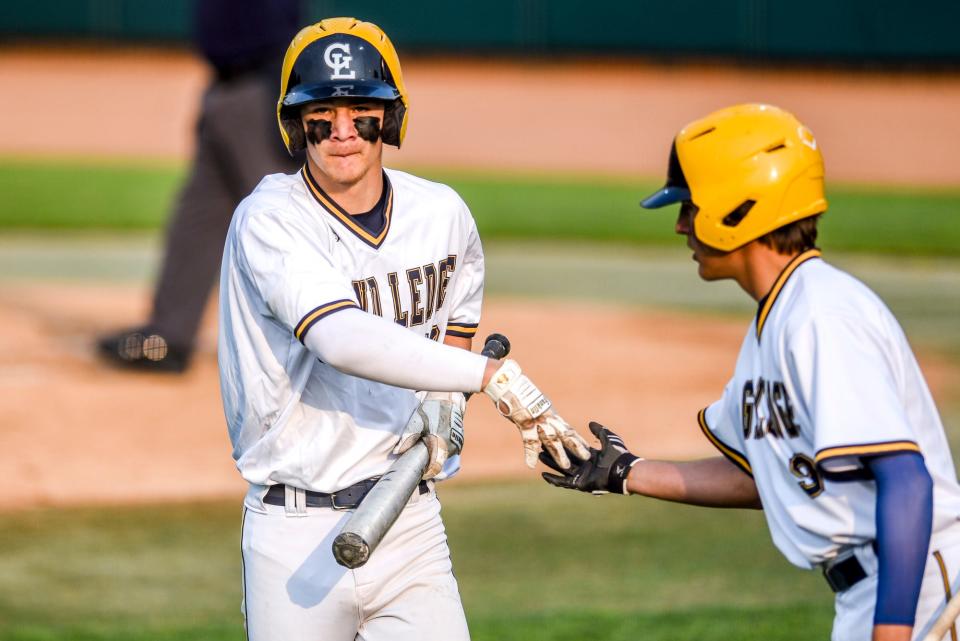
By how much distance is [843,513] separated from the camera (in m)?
3.04

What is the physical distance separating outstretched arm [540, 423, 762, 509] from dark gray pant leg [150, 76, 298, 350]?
5.50 metres

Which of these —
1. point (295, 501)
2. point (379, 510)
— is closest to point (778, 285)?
point (379, 510)

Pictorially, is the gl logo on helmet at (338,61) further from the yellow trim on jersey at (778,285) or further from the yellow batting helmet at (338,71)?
the yellow trim on jersey at (778,285)

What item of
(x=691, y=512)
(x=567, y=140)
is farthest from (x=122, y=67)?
(x=691, y=512)

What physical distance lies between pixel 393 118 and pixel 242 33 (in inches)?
218

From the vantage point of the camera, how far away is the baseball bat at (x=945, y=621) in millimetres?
2936

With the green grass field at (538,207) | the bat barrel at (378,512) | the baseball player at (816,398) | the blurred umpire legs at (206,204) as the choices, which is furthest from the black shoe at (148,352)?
the green grass field at (538,207)

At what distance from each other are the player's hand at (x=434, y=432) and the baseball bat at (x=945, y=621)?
1.27 meters

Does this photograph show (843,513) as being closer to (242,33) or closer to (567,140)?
(242,33)

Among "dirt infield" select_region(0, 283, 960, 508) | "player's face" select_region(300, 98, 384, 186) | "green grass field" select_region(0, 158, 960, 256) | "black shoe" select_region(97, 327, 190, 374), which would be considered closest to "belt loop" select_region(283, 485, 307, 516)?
"player's face" select_region(300, 98, 384, 186)

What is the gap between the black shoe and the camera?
9.30 metres

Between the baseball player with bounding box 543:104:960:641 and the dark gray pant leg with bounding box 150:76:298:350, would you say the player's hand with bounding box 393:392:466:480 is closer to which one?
the baseball player with bounding box 543:104:960:641

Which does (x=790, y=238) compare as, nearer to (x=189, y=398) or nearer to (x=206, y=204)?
(x=189, y=398)

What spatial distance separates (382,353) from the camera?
126 inches
